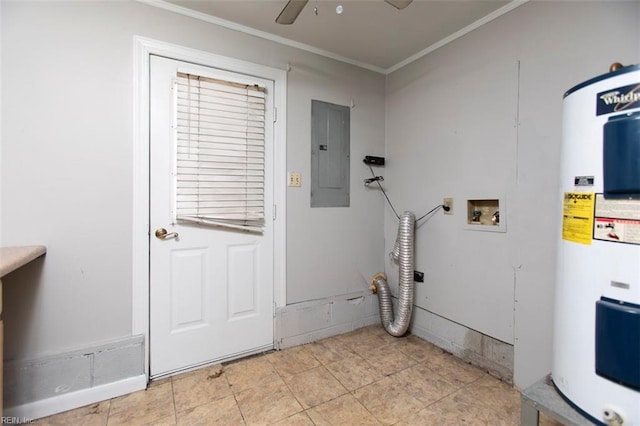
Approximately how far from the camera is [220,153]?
6.94 ft

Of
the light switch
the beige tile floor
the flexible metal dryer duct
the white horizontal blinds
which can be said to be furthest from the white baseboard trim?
the flexible metal dryer duct

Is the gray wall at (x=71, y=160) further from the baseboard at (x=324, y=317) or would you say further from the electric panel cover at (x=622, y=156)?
the electric panel cover at (x=622, y=156)

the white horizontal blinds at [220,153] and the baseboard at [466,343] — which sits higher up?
the white horizontal blinds at [220,153]

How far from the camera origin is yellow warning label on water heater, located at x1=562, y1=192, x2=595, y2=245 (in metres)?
1.08

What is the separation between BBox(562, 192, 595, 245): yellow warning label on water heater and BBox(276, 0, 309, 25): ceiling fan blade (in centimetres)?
161

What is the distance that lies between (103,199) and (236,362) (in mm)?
1483

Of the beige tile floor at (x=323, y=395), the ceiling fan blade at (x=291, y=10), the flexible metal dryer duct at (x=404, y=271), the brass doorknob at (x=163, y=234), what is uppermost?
the ceiling fan blade at (x=291, y=10)

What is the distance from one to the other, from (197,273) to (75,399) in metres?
0.95

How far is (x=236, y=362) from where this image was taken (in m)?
2.16

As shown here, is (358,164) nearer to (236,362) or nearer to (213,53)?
(213,53)

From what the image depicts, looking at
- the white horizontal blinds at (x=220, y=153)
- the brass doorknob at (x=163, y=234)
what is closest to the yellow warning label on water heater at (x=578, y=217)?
the white horizontal blinds at (x=220, y=153)

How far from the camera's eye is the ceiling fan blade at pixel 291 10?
1537 mm

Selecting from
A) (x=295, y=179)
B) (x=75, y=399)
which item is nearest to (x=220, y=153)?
(x=295, y=179)

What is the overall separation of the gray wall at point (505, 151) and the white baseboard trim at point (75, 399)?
2276 mm
